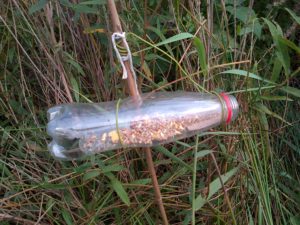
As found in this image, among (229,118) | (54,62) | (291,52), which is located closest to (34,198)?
(54,62)

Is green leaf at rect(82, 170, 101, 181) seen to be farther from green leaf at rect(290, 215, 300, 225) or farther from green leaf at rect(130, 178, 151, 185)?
green leaf at rect(290, 215, 300, 225)

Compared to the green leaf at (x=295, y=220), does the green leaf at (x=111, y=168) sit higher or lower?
higher

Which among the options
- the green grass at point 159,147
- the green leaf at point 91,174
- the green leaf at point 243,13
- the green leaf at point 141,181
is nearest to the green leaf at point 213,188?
the green grass at point 159,147

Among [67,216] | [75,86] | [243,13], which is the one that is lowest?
[67,216]

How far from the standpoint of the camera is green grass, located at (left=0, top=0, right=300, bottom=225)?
3.93 ft

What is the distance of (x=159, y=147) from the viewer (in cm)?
118

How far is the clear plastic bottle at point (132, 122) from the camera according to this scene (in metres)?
0.85

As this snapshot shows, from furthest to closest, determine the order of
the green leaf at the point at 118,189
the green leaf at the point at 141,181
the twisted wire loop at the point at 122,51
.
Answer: the green leaf at the point at 141,181, the green leaf at the point at 118,189, the twisted wire loop at the point at 122,51

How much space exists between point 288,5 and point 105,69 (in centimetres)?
64

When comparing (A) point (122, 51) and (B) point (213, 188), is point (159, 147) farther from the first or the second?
(A) point (122, 51)

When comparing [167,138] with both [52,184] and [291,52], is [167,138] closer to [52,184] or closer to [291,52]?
[52,184]

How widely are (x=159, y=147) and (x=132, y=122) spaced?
1.13 feet

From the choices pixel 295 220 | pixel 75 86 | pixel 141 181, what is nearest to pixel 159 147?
pixel 141 181

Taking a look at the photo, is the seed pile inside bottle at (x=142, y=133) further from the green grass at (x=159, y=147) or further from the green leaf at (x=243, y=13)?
the green leaf at (x=243, y=13)
